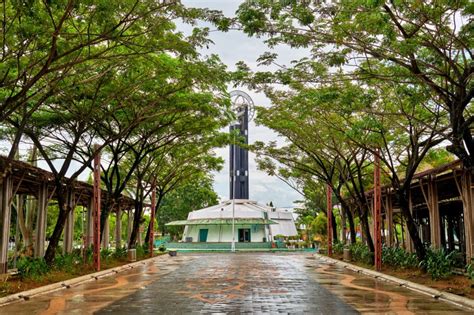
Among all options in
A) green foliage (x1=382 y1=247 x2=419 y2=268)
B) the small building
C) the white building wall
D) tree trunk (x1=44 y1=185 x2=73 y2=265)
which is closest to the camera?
tree trunk (x1=44 y1=185 x2=73 y2=265)

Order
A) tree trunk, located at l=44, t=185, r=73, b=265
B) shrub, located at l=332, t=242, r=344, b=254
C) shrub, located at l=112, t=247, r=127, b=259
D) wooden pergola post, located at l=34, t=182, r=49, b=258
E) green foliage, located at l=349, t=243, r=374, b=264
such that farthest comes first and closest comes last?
shrub, located at l=332, t=242, r=344, b=254 < shrub, located at l=112, t=247, r=127, b=259 < green foliage, located at l=349, t=243, r=374, b=264 < wooden pergola post, located at l=34, t=182, r=49, b=258 < tree trunk, located at l=44, t=185, r=73, b=265

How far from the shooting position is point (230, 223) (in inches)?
2313

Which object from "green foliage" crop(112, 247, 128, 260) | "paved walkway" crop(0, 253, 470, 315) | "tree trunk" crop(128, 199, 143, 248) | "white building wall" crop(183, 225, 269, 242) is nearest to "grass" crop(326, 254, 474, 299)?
"paved walkway" crop(0, 253, 470, 315)

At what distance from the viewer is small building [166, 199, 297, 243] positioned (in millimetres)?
58750

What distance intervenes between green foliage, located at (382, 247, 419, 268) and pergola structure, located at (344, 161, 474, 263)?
128 cm

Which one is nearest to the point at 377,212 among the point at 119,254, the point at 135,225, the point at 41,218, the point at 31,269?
the point at 31,269

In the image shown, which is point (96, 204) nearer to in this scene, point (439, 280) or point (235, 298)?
point (235, 298)

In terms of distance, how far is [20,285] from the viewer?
16.1 metres

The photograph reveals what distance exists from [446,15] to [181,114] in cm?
1358

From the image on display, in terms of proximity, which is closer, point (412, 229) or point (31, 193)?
point (412, 229)

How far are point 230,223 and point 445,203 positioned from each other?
33.0 meters

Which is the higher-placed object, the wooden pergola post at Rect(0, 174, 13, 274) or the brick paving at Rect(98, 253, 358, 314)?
the wooden pergola post at Rect(0, 174, 13, 274)

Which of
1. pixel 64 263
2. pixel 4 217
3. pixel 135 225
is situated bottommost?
pixel 64 263

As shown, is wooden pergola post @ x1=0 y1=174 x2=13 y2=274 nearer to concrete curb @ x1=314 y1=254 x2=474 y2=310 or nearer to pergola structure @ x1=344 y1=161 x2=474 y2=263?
concrete curb @ x1=314 y1=254 x2=474 y2=310
